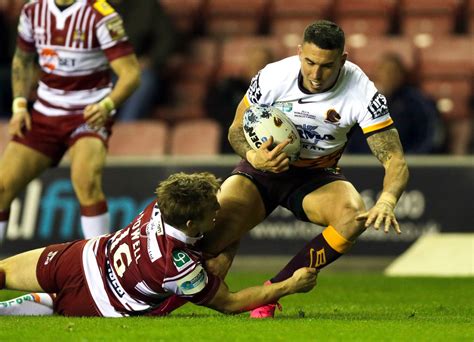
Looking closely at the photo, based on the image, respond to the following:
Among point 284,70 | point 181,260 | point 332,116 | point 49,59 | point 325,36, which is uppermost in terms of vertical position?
point 325,36

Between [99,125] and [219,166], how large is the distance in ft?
10.9

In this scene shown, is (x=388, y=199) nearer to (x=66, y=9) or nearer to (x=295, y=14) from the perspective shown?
(x=66, y=9)

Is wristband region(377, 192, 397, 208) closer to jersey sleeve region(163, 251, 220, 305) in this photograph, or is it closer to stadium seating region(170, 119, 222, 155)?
jersey sleeve region(163, 251, 220, 305)

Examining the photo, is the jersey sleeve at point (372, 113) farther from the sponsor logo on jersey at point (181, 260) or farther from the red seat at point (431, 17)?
the red seat at point (431, 17)

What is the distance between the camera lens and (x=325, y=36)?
7.14 meters

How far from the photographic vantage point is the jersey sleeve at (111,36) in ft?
29.8

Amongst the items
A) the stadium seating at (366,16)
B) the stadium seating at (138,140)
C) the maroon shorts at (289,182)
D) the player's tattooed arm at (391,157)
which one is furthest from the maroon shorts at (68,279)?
the stadium seating at (366,16)

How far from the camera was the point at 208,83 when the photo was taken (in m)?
14.5

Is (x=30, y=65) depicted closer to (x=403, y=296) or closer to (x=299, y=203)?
(x=299, y=203)

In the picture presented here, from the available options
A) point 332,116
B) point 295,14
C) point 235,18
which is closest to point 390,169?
point 332,116

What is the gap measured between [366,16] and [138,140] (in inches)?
133

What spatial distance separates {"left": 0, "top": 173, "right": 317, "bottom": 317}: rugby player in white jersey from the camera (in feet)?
22.3

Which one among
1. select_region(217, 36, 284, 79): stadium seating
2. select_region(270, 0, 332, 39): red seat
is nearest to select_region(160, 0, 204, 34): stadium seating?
select_region(217, 36, 284, 79): stadium seating

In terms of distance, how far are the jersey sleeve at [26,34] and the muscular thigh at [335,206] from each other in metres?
2.79
